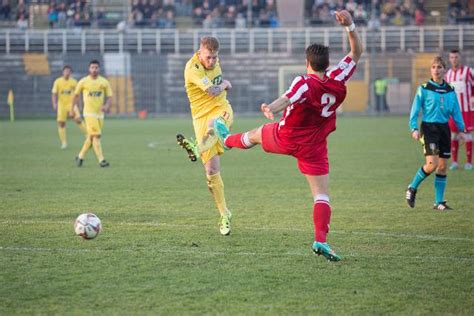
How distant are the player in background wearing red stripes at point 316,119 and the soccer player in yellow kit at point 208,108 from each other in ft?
4.92

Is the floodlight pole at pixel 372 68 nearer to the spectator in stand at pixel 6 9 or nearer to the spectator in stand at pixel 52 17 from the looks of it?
the spectator in stand at pixel 52 17

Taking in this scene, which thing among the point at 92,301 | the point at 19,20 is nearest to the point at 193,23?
the point at 19,20

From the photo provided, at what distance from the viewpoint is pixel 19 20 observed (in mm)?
45125

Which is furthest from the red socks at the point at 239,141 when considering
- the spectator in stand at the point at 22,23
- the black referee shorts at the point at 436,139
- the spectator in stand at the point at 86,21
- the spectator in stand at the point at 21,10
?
the spectator in stand at the point at 21,10

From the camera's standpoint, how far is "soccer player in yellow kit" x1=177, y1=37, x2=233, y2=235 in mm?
10055

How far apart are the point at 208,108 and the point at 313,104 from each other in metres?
2.46

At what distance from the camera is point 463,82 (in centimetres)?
1852

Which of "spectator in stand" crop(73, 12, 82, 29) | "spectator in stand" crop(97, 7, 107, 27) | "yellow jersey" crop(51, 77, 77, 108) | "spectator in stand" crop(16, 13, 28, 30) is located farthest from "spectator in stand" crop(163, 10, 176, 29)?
"yellow jersey" crop(51, 77, 77, 108)

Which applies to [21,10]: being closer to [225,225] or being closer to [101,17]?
[101,17]

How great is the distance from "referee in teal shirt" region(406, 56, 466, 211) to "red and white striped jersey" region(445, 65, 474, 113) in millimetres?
6024

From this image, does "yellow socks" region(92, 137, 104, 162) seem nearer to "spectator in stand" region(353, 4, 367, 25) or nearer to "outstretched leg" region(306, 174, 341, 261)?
"outstretched leg" region(306, 174, 341, 261)

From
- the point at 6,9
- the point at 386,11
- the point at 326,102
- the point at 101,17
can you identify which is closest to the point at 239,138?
the point at 326,102

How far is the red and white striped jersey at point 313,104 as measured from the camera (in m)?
8.14

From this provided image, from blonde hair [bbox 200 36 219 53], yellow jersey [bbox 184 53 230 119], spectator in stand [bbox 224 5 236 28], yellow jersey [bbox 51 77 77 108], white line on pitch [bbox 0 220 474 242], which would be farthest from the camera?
spectator in stand [bbox 224 5 236 28]
